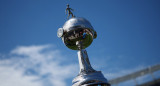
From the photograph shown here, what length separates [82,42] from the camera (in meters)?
4.66

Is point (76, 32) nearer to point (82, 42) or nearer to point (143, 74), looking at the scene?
point (82, 42)

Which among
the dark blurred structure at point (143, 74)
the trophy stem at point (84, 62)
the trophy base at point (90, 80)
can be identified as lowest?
the trophy base at point (90, 80)

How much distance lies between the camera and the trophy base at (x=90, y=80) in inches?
150

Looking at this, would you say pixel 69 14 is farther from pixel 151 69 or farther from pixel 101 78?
pixel 151 69

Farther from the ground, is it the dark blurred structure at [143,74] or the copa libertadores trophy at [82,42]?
the dark blurred structure at [143,74]

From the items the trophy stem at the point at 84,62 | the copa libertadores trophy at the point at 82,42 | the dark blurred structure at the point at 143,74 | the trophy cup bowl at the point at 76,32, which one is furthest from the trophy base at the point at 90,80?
the dark blurred structure at the point at 143,74

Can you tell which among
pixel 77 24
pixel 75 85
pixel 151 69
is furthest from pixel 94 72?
pixel 151 69

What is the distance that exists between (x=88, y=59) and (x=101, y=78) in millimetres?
762

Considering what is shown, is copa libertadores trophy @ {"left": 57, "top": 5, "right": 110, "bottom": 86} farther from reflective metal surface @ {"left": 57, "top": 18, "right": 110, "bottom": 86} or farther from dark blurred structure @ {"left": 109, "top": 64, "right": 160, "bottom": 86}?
dark blurred structure @ {"left": 109, "top": 64, "right": 160, "bottom": 86}

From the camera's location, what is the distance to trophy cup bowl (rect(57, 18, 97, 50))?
14.1 ft

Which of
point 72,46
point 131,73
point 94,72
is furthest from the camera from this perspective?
point 131,73

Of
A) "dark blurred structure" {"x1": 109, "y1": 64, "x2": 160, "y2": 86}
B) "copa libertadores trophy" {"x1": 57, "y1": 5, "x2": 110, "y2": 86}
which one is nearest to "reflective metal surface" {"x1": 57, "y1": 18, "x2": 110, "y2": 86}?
"copa libertadores trophy" {"x1": 57, "y1": 5, "x2": 110, "y2": 86}

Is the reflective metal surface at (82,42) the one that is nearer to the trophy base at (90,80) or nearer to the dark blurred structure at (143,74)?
the trophy base at (90,80)

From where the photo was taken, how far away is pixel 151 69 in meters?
15.5
